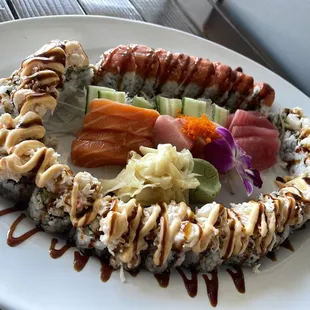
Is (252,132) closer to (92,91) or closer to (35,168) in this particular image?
(92,91)

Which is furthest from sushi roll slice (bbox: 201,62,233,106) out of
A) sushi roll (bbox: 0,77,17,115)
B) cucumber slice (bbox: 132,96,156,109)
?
sushi roll (bbox: 0,77,17,115)

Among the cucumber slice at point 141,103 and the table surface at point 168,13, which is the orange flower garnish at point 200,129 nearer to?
the cucumber slice at point 141,103

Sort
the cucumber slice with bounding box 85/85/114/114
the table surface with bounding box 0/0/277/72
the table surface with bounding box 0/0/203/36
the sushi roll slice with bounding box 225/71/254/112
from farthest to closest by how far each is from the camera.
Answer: the table surface with bounding box 0/0/277/72 → the table surface with bounding box 0/0/203/36 → the sushi roll slice with bounding box 225/71/254/112 → the cucumber slice with bounding box 85/85/114/114

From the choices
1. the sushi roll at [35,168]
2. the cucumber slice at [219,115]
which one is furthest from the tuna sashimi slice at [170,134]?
the sushi roll at [35,168]

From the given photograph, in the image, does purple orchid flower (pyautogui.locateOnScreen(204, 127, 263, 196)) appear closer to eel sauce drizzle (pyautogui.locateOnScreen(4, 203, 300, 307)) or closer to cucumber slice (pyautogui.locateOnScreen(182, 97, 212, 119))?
cucumber slice (pyautogui.locateOnScreen(182, 97, 212, 119))

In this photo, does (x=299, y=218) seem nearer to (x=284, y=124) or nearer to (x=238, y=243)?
(x=238, y=243)

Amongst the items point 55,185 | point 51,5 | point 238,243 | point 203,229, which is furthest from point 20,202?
point 51,5
